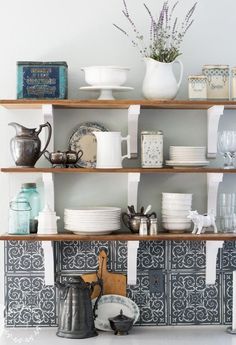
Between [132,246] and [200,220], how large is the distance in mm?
341

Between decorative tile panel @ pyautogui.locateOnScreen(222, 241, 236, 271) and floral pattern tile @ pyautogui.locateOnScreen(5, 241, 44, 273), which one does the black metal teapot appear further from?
decorative tile panel @ pyautogui.locateOnScreen(222, 241, 236, 271)

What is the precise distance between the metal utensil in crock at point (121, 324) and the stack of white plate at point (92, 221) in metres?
0.40

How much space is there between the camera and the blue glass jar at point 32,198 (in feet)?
12.8

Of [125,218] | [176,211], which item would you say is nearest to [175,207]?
[176,211]

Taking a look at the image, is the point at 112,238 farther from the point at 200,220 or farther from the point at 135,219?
the point at 200,220

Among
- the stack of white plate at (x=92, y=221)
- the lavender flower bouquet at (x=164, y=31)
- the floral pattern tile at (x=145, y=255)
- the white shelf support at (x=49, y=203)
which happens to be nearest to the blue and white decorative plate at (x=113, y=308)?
the floral pattern tile at (x=145, y=255)

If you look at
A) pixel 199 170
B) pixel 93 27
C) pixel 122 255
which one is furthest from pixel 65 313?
pixel 93 27

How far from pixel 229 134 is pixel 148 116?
41 cm

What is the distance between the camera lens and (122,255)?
400cm

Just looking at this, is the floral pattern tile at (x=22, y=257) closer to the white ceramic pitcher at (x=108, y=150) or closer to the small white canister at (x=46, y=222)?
the small white canister at (x=46, y=222)

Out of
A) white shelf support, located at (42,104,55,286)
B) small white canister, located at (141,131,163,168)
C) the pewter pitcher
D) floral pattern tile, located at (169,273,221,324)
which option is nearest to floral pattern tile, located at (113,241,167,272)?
floral pattern tile, located at (169,273,221,324)

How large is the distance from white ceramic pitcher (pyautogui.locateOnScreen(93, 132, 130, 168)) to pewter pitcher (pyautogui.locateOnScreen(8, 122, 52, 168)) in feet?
0.82

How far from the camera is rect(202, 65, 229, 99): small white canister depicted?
12.7 feet

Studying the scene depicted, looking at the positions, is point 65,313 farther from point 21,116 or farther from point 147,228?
point 21,116
